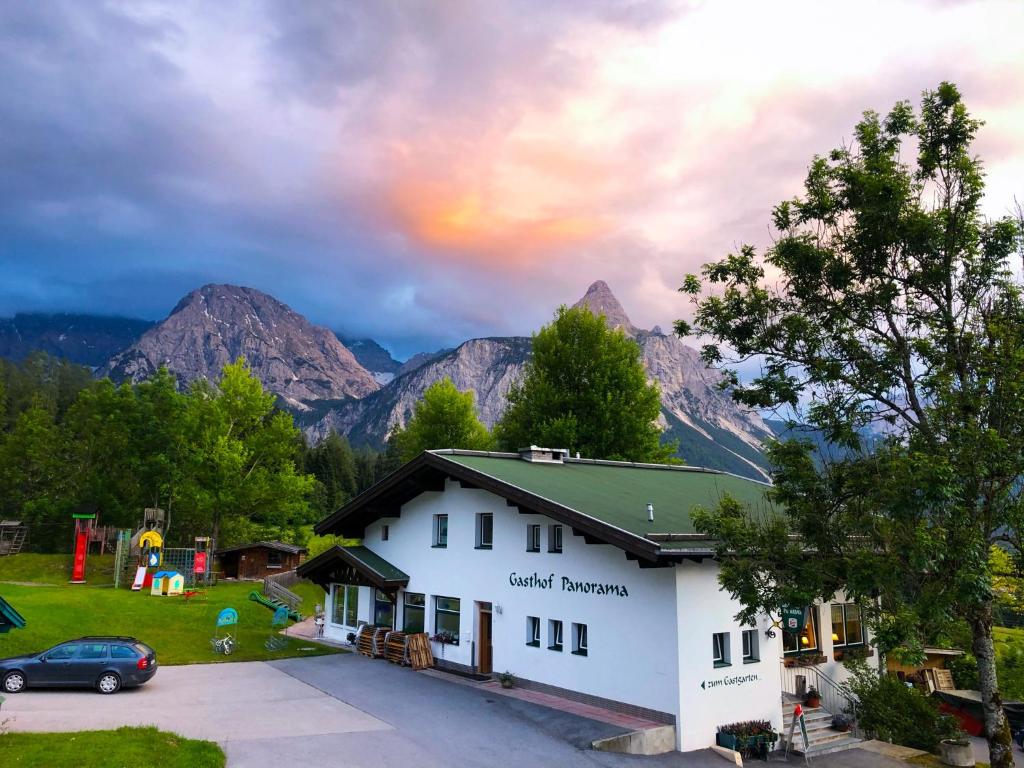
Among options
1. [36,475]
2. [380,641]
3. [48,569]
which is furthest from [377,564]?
[36,475]

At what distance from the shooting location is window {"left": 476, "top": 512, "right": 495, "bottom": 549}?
81.2 feet

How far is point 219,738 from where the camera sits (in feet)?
53.5

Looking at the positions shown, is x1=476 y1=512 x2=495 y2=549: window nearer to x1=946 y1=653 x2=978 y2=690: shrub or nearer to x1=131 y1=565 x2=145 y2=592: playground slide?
x1=946 y1=653 x2=978 y2=690: shrub

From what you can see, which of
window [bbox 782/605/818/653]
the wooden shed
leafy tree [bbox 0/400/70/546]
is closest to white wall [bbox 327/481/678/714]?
window [bbox 782/605/818/653]

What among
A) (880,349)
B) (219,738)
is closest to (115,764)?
(219,738)

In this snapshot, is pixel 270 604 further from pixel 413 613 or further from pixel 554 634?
pixel 554 634

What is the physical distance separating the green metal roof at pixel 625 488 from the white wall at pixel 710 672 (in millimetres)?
1543

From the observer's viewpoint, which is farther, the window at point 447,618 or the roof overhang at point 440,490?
the window at point 447,618

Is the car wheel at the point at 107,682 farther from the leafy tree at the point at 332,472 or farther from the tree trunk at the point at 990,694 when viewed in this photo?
the leafy tree at the point at 332,472

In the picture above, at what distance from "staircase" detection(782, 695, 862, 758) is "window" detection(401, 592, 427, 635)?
1345 centimetres

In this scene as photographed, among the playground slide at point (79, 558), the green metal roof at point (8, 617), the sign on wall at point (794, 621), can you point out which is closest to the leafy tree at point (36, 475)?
the playground slide at point (79, 558)

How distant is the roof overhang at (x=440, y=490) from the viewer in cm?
1808

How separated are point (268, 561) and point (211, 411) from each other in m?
13.9

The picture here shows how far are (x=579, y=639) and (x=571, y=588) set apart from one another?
1.53 m
